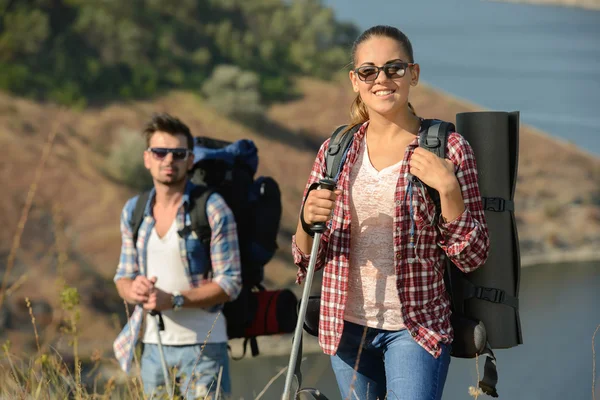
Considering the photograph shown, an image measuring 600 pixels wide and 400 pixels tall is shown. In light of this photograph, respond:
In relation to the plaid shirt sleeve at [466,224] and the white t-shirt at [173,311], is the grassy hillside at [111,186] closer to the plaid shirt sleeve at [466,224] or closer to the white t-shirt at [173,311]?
the white t-shirt at [173,311]

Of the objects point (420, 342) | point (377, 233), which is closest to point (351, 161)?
point (377, 233)

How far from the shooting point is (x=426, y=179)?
208 cm

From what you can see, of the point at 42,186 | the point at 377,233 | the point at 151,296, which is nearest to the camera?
the point at 377,233

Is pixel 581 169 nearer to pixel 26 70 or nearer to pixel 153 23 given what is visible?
pixel 153 23

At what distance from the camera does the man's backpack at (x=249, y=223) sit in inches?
143

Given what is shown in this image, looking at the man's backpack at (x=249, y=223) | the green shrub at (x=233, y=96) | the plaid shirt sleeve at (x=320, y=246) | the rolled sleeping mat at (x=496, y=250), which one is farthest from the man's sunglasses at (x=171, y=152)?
the green shrub at (x=233, y=96)

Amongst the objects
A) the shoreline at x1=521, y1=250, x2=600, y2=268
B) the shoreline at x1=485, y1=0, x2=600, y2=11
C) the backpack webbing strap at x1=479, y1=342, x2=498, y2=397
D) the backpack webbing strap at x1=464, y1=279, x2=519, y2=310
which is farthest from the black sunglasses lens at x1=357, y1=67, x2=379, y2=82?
the shoreline at x1=485, y1=0, x2=600, y2=11

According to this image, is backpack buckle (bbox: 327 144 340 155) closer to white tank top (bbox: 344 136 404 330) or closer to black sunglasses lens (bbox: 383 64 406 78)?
white tank top (bbox: 344 136 404 330)

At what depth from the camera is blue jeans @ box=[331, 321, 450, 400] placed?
85.4 inches

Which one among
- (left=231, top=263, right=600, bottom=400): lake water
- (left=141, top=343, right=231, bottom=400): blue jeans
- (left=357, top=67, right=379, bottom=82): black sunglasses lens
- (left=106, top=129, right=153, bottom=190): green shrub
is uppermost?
(left=106, top=129, right=153, bottom=190): green shrub

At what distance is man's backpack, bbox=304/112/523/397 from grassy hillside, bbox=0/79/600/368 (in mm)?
12450

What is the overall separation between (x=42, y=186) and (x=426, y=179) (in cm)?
2170

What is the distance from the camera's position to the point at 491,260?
2334mm

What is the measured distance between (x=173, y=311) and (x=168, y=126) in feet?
2.70
